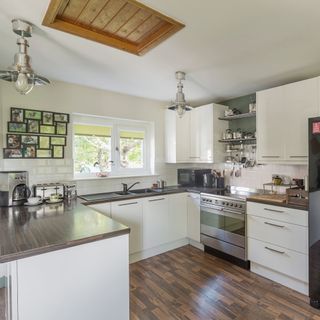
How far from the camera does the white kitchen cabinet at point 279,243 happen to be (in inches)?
81.9

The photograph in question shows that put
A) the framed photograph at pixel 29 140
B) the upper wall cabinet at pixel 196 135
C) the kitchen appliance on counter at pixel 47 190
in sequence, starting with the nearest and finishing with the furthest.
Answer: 1. the kitchen appliance on counter at pixel 47 190
2. the framed photograph at pixel 29 140
3. the upper wall cabinet at pixel 196 135

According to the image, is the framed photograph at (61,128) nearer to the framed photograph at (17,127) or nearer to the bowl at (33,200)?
the framed photograph at (17,127)

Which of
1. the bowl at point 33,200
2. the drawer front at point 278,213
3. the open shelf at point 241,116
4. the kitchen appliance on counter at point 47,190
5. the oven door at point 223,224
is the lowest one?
the oven door at point 223,224

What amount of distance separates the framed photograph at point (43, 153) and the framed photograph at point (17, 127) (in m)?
0.26

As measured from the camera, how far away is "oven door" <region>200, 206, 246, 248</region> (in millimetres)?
2570

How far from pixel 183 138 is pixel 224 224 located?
1434 mm

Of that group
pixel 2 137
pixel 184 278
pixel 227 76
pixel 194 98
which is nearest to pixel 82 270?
pixel 184 278

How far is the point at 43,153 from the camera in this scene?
8.45 ft

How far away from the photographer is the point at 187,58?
2.00m

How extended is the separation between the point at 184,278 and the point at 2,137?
246cm

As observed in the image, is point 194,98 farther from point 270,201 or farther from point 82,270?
point 82,270

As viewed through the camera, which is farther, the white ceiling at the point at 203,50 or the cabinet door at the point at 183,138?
the cabinet door at the point at 183,138

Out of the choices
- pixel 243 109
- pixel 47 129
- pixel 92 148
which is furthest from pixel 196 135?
pixel 47 129

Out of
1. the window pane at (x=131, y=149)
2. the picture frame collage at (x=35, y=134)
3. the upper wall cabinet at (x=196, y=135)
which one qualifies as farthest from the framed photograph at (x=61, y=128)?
the upper wall cabinet at (x=196, y=135)
